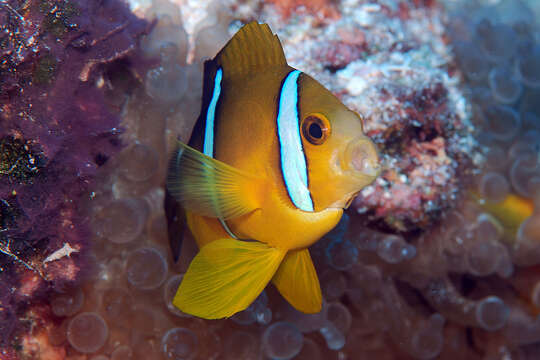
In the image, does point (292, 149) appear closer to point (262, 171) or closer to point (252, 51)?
point (262, 171)

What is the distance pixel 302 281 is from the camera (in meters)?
1.31

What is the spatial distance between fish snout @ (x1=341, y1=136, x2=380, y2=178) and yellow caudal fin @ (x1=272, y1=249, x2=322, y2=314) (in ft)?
1.30

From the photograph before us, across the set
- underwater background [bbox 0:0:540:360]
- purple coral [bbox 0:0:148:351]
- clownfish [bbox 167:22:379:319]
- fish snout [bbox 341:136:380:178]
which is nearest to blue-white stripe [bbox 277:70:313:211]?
clownfish [bbox 167:22:379:319]

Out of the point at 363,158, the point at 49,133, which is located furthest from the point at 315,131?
the point at 49,133

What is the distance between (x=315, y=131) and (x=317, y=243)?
74cm

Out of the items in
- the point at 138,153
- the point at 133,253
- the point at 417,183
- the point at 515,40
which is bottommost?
the point at 133,253

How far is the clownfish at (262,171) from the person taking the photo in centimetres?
105

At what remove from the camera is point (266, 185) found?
3.74 feet

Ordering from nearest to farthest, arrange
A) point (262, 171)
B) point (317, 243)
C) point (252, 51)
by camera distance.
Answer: point (262, 171) → point (252, 51) → point (317, 243)

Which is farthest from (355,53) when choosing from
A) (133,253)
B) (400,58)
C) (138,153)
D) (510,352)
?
(510,352)

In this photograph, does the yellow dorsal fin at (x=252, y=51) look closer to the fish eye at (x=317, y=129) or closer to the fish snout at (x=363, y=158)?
the fish eye at (x=317, y=129)

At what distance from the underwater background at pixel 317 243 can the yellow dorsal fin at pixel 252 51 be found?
514mm

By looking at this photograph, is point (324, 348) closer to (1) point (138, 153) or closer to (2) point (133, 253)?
(2) point (133, 253)

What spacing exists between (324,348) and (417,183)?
0.86 metres
